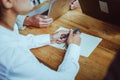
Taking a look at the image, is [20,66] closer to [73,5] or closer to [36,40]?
[36,40]

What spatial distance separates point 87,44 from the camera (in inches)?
48.4

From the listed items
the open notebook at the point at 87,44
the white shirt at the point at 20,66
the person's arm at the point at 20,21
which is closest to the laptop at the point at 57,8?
the person's arm at the point at 20,21

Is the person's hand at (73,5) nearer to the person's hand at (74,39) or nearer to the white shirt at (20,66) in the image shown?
the person's hand at (74,39)

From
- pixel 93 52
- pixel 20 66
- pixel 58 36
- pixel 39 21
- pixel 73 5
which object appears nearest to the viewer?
pixel 20 66

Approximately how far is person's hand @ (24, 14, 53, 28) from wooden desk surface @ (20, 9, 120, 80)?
29 mm

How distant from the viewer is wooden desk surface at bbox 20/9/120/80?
1069 millimetres

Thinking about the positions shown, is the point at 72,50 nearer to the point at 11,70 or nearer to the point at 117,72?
the point at 11,70

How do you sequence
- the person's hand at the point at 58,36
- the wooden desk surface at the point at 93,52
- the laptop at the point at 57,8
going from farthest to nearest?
the laptop at the point at 57,8
the person's hand at the point at 58,36
the wooden desk surface at the point at 93,52

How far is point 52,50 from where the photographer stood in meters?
1.24

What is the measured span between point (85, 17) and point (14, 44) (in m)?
0.69

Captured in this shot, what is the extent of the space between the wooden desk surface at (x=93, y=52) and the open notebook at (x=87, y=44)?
0.08 ft

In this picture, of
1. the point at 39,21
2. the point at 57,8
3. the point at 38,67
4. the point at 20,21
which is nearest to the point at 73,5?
the point at 57,8

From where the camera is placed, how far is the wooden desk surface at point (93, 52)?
1069 mm

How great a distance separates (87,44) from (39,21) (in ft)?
1.35
